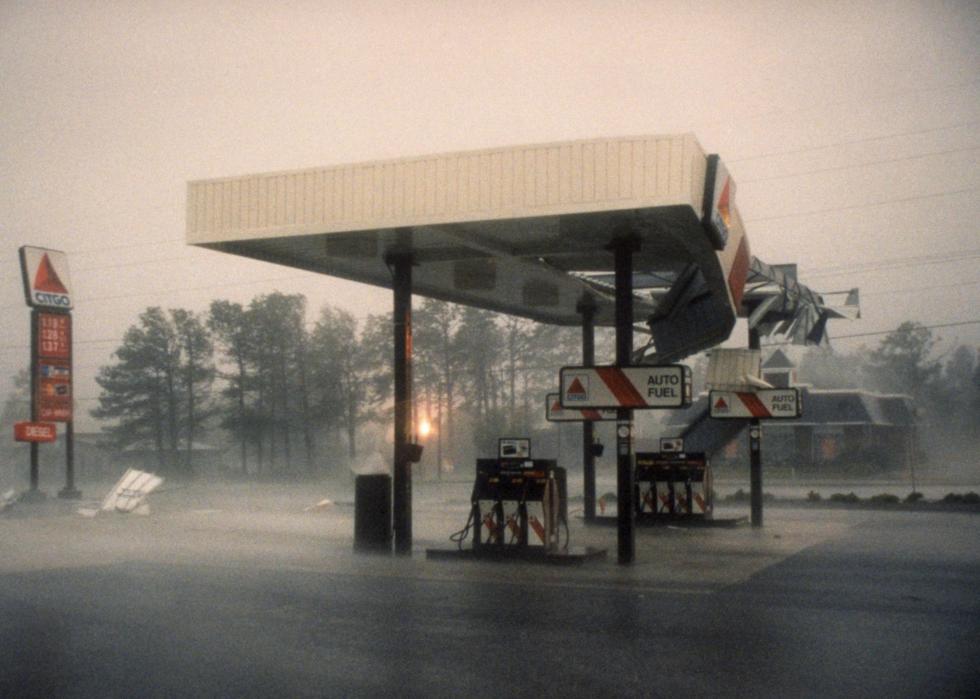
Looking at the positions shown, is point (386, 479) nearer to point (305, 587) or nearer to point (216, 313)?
point (305, 587)

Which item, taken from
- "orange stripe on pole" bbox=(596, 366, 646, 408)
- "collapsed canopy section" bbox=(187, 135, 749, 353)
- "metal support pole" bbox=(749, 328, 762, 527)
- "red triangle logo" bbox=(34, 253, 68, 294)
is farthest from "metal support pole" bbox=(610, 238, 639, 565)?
"red triangle logo" bbox=(34, 253, 68, 294)

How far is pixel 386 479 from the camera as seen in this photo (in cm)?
1719

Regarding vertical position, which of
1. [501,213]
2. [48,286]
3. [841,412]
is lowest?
[841,412]

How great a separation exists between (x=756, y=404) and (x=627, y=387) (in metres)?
7.46

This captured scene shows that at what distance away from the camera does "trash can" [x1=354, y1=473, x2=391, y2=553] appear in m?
17.1

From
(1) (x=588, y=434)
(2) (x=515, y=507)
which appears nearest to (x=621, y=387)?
(2) (x=515, y=507)

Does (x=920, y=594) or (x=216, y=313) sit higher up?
(x=216, y=313)

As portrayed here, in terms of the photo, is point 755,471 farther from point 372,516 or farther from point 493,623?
point 493,623

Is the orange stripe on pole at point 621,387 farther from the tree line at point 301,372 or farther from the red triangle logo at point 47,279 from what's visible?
the tree line at point 301,372

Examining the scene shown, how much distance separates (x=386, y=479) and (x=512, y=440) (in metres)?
3.50

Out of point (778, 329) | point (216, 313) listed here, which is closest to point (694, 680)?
point (778, 329)

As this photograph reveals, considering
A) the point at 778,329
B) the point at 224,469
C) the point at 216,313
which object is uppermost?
the point at 216,313

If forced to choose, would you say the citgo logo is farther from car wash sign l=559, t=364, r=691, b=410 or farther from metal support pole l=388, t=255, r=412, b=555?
car wash sign l=559, t=364, r=691, b=410

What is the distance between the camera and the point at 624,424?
603 inches
